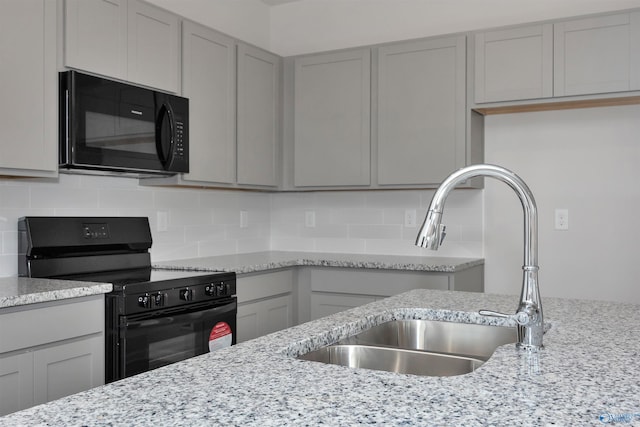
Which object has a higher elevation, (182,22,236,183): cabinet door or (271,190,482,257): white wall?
(182,22,236,183): cabinet door

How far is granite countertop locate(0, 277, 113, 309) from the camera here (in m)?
2.02

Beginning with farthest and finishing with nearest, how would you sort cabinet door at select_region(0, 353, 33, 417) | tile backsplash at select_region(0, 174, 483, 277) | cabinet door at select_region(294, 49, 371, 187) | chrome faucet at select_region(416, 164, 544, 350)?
1. cabinet door at select_region(294, 49, 371, 187)
2. tile backsplash at select_region(0, 174, 483, 277)
3. cabinet door at select_region(0, 353, 33, 417)
4. chrome faucet at select_region(416, 164, 544, 350)

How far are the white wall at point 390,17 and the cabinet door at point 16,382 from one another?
119 inches

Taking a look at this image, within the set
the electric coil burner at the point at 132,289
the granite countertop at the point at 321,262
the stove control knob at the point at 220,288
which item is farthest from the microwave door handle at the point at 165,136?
the stove control knob at the point at 220,288

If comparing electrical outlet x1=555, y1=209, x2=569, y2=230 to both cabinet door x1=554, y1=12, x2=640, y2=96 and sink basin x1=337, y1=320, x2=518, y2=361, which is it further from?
sink basin x1=337, y1=320, x2=518, y2=361

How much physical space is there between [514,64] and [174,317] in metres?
2.21

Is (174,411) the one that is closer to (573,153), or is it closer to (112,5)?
(112,5)

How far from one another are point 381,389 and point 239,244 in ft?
10.7

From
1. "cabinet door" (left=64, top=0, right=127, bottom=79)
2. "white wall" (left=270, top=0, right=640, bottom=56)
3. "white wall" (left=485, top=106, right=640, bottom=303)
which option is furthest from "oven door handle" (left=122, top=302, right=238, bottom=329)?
"white wall" (left=270, top=0, right=640, bottom=56)

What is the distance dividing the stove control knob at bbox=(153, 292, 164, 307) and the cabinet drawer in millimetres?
223

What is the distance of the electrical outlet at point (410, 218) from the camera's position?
4.00 m

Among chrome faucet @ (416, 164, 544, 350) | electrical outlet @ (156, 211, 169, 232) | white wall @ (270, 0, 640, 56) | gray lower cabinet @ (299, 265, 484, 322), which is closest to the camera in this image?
chrome faucet @ (416, 164, 544, 350)

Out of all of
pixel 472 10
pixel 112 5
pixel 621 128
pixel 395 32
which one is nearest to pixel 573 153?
pixel 621 128

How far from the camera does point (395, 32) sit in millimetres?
4141
